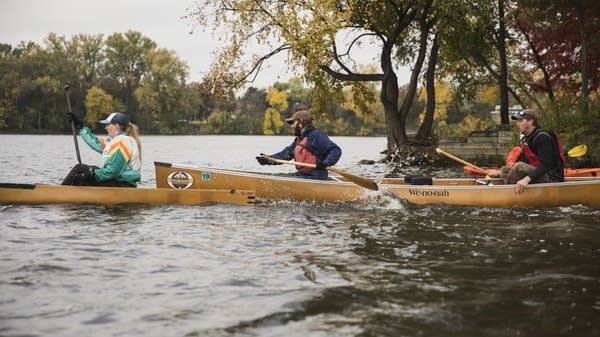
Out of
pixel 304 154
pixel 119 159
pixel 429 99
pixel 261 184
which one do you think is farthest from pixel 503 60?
pixel 119 159

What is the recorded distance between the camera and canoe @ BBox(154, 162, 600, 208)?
1058 cm

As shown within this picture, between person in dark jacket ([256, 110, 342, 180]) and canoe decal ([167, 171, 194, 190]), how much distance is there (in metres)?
1.31

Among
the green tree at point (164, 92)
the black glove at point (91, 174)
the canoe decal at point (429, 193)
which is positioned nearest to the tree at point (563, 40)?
the canoe decal at point (429, 193)

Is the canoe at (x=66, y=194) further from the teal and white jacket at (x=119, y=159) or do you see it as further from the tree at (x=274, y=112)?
the tree at (x=274, y=112)

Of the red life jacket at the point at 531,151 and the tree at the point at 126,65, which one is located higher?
the tree at the point at 126,65

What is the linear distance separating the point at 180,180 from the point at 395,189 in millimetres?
3858

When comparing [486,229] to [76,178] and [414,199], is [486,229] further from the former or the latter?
[76,178]

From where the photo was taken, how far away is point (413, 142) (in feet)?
84.7

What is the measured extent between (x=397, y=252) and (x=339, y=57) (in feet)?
63.5

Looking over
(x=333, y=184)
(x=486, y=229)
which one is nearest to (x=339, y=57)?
(x=333, y=184)

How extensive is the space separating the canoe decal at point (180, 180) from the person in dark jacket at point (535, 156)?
18.7 ft

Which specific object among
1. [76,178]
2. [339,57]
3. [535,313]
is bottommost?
[535,313]

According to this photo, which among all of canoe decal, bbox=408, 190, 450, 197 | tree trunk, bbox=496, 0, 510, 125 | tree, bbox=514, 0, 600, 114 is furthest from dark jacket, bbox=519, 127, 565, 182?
tree trunk, bbox=496, 0, 510, 125

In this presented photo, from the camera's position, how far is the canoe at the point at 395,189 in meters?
10.6
